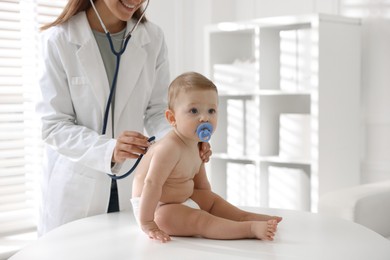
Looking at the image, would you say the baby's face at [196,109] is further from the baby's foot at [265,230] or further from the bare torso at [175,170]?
the baby's foot at [265,230]

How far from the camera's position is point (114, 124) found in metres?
1.76

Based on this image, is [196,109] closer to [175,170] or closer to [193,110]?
[193,110]

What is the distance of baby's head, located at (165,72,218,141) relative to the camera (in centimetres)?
134

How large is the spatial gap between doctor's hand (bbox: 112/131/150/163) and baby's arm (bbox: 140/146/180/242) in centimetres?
4

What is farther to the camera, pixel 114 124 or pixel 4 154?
pixel 4 154

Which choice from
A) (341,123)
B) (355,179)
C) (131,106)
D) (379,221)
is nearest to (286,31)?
(341,123)

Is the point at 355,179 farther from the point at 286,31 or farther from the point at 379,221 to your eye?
the point at 286,31

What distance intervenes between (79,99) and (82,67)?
9 centimetres

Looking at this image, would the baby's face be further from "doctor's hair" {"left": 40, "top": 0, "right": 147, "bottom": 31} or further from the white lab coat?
"doctor's hair" {"left": 40, "top": 0, "right": 147, "bottom": 31}

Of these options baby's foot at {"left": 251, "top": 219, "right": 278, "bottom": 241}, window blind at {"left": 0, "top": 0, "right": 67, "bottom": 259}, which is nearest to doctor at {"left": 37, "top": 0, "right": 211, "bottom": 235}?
baby's foot at {"left": 251, "top": 219, "right": 278, "bottom": 241}

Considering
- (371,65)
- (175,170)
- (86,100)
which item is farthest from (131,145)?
(371,65)

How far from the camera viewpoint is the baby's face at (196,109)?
4.40 feet

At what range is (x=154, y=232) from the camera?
4.17 ft

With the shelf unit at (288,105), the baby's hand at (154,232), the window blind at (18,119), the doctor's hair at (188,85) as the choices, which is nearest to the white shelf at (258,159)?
the shelf unit at (288,105)
